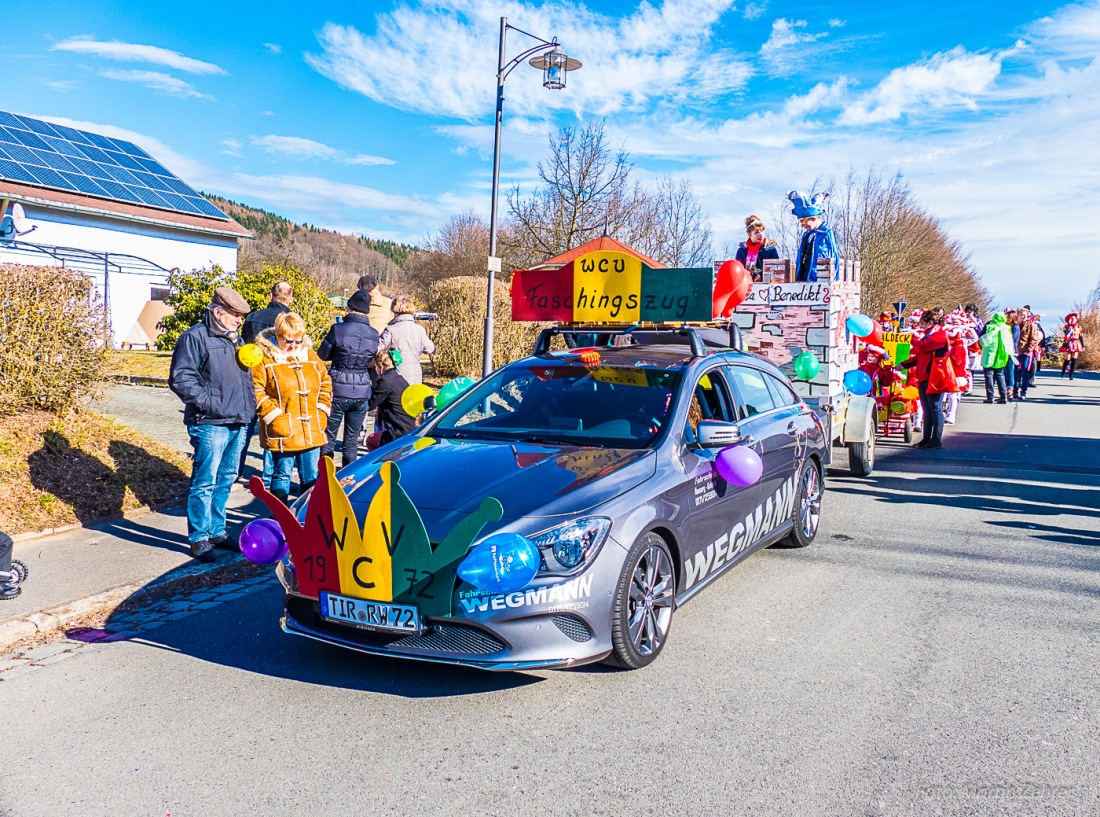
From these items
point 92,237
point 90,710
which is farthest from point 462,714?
point 92,237

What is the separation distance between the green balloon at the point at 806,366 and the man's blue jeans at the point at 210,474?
538 centimetres

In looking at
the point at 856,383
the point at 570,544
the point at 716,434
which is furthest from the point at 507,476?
the point at 856,383

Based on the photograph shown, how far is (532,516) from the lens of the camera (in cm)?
400

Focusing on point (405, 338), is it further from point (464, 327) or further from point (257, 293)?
point (464, 327)

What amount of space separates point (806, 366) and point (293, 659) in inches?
242

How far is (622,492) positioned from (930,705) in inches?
64.8

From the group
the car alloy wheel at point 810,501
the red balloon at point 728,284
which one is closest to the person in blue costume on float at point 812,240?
the red balloon at point 728,284

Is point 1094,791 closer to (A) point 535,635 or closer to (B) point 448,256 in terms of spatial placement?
(A) point 535,635

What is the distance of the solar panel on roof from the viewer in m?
25.0

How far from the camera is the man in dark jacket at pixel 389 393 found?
848 centimetres

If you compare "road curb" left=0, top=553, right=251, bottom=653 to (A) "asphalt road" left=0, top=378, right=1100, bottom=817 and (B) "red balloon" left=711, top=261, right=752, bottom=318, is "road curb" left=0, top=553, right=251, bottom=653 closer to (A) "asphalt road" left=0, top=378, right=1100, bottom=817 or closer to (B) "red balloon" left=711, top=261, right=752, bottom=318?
(A) "asphalt road" left=0, top=378, right=1100, bottom=817

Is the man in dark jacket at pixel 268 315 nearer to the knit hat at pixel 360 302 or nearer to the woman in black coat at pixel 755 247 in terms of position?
the knit hat at pixel 360 302

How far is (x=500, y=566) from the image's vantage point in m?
3.81

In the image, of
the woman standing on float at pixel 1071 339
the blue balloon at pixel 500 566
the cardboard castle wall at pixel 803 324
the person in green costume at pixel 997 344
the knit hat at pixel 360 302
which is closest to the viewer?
the blue balloon at pixel 500 566
